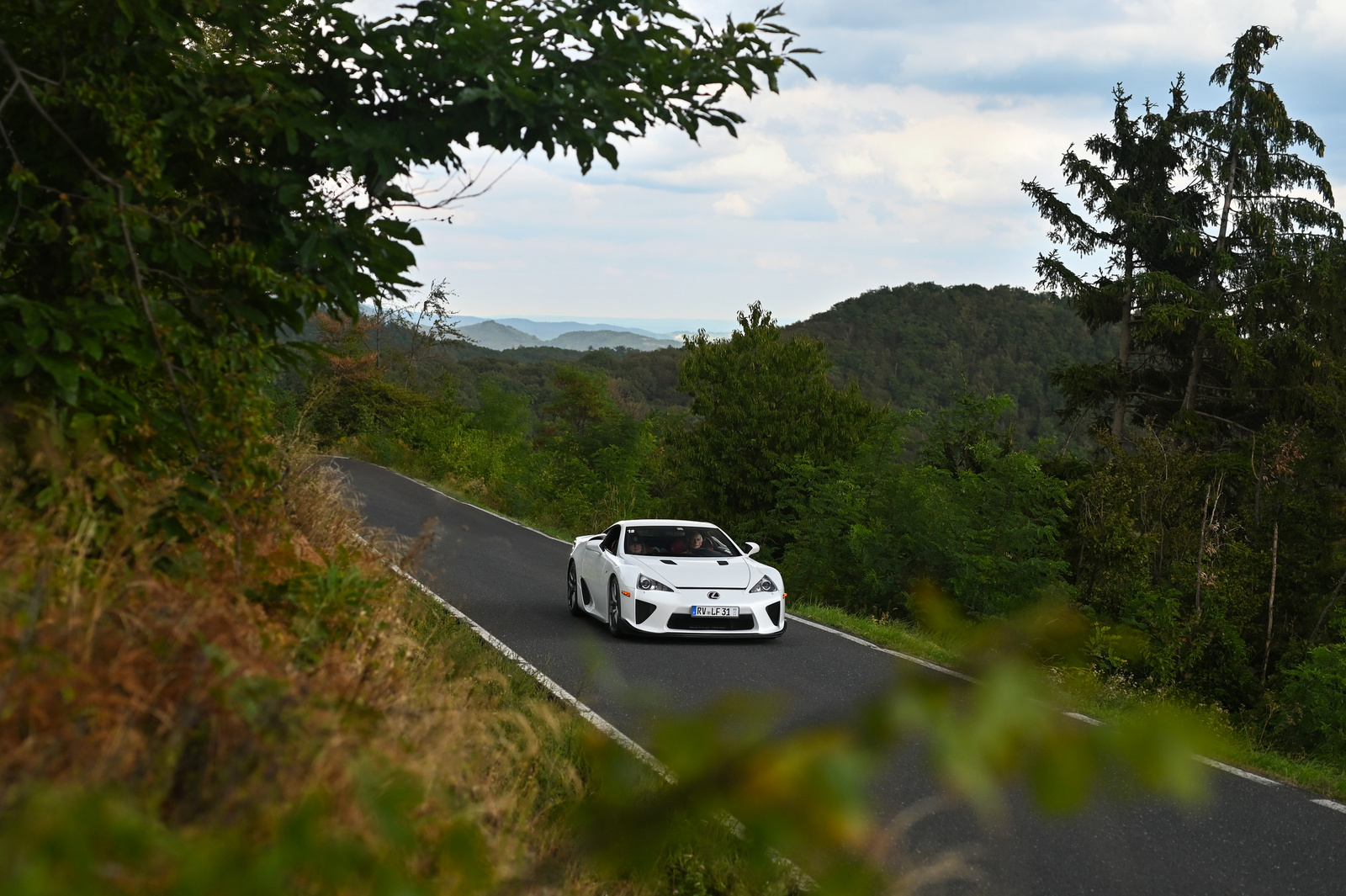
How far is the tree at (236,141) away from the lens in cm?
496

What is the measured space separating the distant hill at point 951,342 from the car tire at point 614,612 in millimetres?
74582

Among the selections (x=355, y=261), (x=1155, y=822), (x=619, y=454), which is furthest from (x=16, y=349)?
(x=619, y=454)

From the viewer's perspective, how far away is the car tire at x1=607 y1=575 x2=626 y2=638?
12.2m

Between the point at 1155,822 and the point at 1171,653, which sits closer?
the point at 1155,822

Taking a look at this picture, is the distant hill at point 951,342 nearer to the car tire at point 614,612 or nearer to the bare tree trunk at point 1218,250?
the bare tree trunk at point 1218,250

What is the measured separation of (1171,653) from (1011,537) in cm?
273

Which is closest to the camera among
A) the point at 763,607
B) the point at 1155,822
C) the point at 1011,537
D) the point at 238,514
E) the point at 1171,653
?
the point at 238,514

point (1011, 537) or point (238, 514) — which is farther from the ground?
point (238, 514)

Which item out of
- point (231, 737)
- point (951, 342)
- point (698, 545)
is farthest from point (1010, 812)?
point (951, 342)

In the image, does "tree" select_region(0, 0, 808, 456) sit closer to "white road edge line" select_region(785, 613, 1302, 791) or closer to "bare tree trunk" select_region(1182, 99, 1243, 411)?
"white road edge line" select_region(785, 613, 1302, 791)

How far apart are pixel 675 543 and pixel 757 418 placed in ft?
58.4

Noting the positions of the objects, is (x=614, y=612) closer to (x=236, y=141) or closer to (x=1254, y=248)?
(x=236, y=141)

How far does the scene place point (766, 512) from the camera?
3127cm

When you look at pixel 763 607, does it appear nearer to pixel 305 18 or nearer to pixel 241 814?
pixel 305 18
